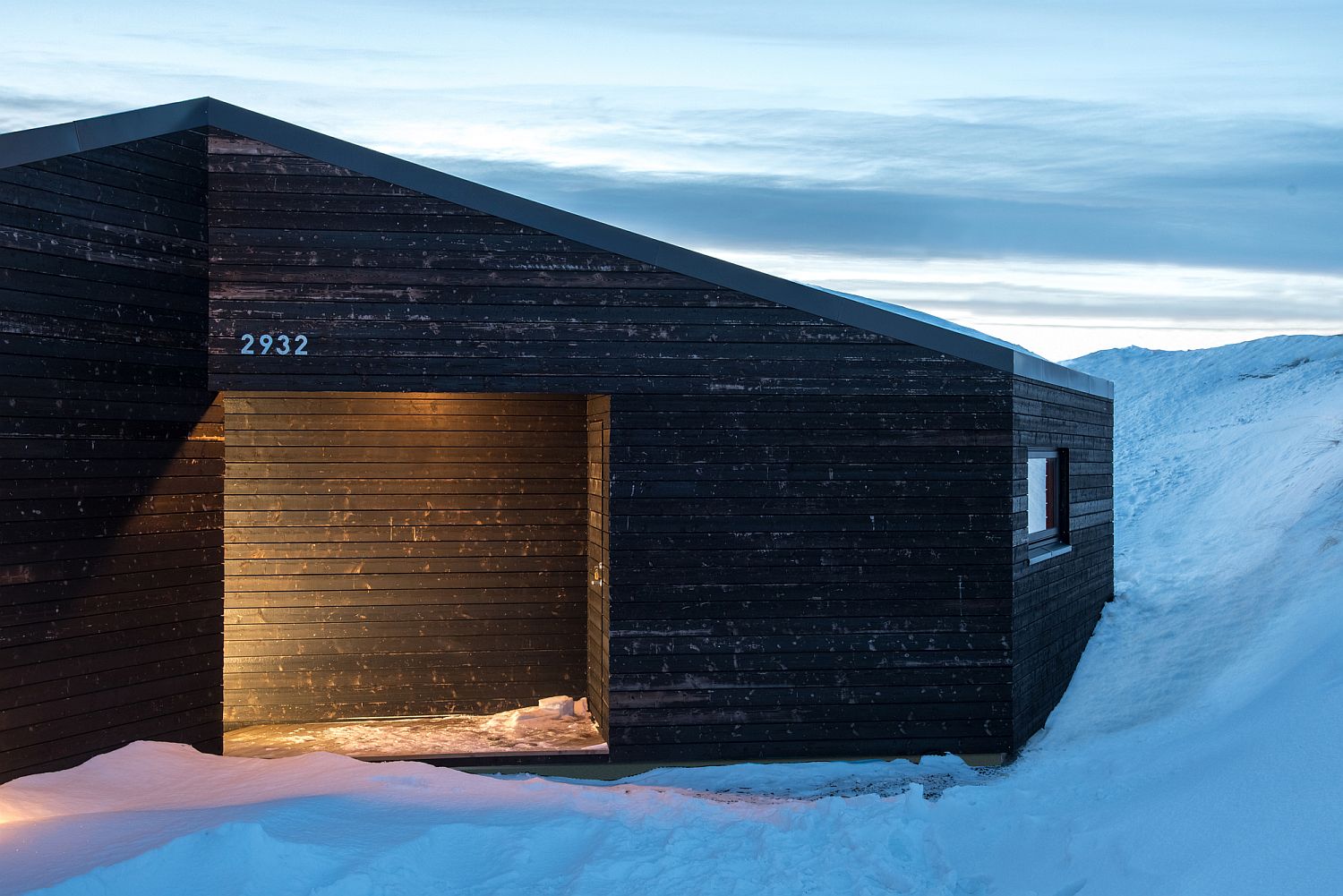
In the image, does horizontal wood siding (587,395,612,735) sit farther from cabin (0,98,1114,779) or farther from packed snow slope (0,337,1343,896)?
packed snow slope (0,337,1343,896)

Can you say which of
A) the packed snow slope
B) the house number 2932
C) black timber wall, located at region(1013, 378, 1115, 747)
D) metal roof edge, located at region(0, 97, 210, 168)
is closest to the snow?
the packed snow slope

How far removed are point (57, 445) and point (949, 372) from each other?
6.39m

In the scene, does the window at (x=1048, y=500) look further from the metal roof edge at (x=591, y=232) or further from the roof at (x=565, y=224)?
the metal roof edge at (x=591, y=232)

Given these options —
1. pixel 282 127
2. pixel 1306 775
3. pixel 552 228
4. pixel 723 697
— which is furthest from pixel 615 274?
pixel 1306 775

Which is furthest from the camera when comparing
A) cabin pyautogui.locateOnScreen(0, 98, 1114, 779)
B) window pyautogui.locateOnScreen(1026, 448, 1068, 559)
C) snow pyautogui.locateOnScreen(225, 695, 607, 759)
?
Answer: window pyautogui.locateOnScreen(1026, 448, 1068, 559)

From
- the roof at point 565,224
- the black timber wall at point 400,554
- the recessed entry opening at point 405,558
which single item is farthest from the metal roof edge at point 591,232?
the black timber wall at point 400,554

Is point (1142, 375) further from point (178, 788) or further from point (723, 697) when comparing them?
point (178, 788)

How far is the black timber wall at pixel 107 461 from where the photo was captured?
24.2 ft

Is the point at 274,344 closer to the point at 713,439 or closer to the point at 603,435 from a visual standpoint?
the point at 603,435

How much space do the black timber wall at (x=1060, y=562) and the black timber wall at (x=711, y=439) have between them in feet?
1.13

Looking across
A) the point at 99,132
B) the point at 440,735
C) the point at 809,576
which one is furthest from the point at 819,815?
the point at 99,132

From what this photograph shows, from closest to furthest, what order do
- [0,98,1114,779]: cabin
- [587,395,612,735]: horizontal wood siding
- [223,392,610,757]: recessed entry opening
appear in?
1. [0,98,1114,779]: cabin
2. [587,395,612,735]: horizontal wood siding
3. [223,392,610,757]: recessed entry opening

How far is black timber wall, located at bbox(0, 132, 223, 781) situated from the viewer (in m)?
7.37

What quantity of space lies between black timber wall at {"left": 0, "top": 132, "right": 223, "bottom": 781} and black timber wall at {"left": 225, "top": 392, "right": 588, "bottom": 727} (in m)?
1.73
